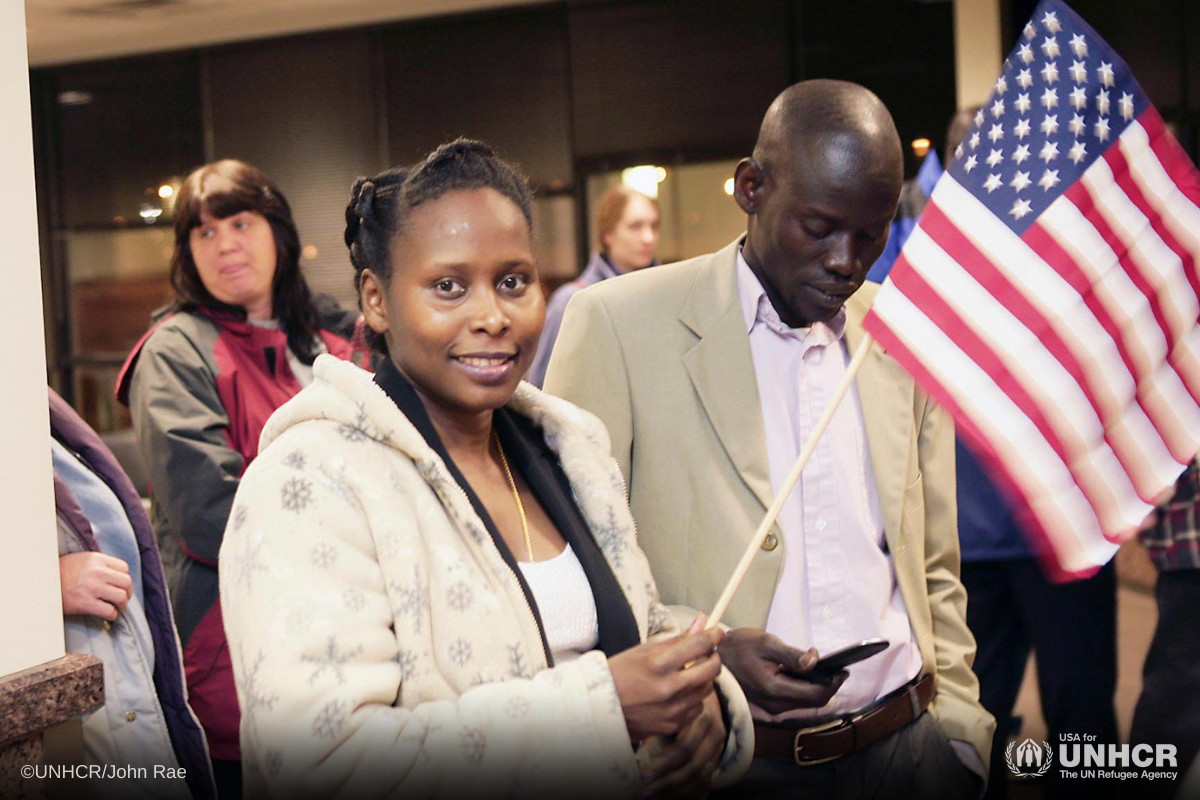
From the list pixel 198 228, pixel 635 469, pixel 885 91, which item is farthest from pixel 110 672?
pixel 885 91

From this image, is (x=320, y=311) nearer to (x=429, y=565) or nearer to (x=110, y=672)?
(x=110, y=672)

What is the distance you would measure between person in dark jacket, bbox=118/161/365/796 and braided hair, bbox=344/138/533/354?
1156 millimetres

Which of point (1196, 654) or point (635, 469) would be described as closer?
point (635, 469)

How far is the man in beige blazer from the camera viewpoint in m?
1.63

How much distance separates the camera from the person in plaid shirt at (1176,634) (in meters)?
2.58

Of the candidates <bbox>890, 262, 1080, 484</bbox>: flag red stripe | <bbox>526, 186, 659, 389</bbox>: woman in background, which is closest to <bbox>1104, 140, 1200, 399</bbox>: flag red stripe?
<bbox>890, 262, 1080, 484</bbox>: flag red stripe

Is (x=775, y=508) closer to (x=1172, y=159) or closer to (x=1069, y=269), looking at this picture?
(x=1069, y=269)

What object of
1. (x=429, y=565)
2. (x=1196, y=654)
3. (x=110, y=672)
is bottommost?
(x=1196, y=654)

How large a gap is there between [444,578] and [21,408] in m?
0.73

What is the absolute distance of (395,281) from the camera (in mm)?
1304

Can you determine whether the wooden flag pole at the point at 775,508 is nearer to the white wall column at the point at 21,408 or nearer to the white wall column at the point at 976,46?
the white wall column at the point at 21,408

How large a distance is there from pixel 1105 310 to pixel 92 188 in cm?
712

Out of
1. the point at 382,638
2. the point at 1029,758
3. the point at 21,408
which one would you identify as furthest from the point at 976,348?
the point at 1029,758

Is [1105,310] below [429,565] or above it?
above
